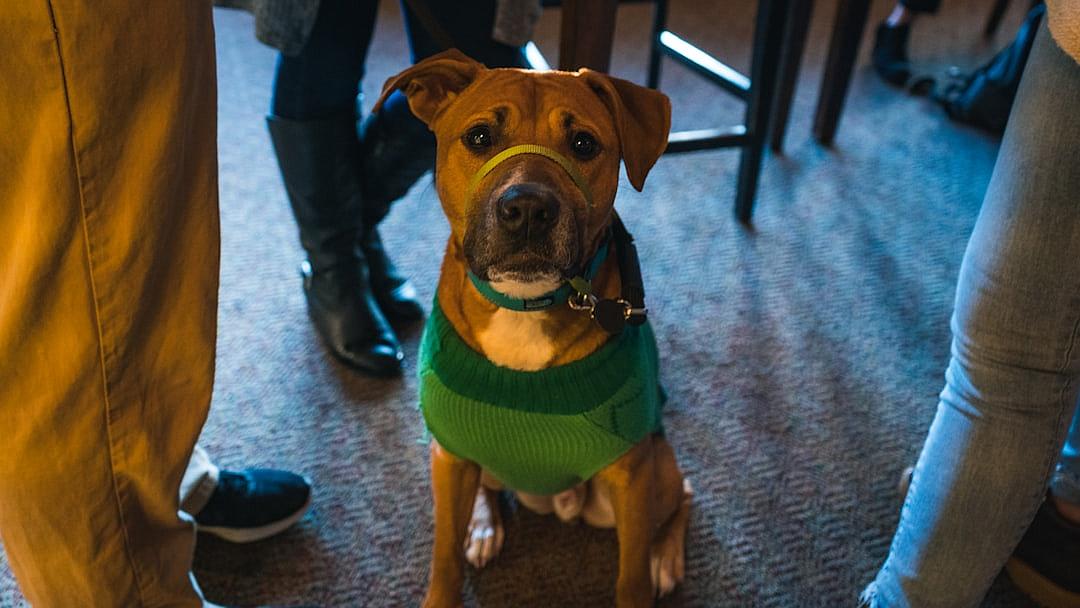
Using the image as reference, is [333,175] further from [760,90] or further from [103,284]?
[760,90]

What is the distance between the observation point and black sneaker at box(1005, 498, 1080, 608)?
50.6 inches

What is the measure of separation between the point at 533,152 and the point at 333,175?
729 mm

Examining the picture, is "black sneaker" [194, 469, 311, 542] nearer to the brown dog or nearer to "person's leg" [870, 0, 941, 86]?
the brown dog

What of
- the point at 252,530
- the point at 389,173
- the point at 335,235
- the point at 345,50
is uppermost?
the point at 345,50

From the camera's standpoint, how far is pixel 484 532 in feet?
4.55

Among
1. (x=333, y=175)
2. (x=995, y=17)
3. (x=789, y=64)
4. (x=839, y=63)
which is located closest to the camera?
(x=333, y=175)

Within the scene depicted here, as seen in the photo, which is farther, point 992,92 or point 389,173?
point 992,92

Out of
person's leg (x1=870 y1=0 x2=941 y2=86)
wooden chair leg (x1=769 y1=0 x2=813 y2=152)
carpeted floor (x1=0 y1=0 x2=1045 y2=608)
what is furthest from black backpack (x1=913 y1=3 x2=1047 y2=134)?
wooden chair leg (x1=769 y1=0 x2=813 y2=152)

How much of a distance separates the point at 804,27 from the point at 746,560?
4.88 ft

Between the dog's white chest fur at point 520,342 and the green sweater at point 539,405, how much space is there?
0.01 m

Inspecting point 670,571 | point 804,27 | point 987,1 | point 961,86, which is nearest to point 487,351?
point 670,571

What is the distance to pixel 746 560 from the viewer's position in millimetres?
1403

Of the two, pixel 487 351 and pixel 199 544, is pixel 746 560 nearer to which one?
pixel 487 351

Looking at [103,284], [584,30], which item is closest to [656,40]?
[584,30]
